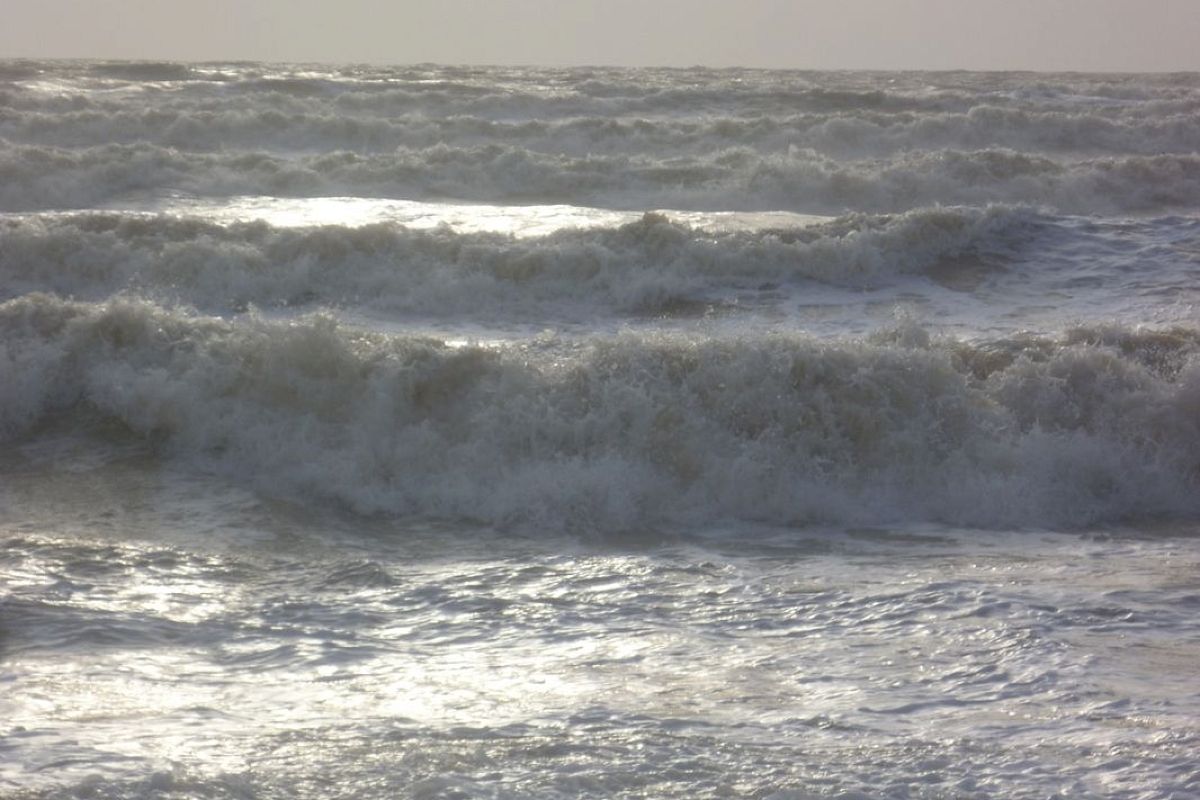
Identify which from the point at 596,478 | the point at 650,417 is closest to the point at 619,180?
the point at 650,417

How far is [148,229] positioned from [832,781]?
10477 mm

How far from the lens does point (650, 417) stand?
845 cm

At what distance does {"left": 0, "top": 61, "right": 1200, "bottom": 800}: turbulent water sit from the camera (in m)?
4.39

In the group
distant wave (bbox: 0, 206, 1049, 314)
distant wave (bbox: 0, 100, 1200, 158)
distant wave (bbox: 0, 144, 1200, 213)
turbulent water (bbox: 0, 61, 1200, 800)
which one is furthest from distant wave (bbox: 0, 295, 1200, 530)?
distant wave (bbox: 0, 100, 1200, 158)

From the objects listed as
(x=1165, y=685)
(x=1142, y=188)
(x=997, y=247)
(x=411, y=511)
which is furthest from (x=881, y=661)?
(x=1142, y=188)

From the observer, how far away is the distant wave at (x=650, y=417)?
7805mm

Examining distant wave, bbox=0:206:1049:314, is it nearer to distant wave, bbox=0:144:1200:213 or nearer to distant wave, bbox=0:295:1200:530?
distant wave, bbox=0:295:1200:530

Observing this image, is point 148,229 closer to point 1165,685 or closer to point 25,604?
point 25,604

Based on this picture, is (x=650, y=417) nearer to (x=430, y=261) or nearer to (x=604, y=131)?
(x=430, y=261)

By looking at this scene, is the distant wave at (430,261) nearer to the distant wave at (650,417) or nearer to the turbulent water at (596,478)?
the turbulent water at (596,478)

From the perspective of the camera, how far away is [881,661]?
5066mm

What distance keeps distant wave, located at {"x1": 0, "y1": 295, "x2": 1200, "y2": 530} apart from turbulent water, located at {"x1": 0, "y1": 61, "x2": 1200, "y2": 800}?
3 centimetres

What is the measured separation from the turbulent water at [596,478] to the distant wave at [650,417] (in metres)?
0.03

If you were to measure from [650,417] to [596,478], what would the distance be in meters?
0.78
